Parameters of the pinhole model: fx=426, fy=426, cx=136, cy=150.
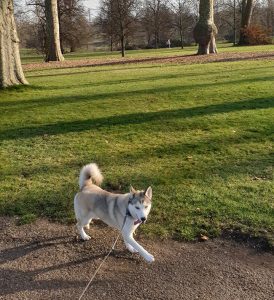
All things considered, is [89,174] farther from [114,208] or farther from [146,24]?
[146,24]

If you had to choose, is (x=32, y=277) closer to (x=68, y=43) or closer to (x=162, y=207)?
(x=162, y=207)

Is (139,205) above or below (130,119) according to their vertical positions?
above

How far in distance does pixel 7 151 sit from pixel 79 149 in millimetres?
1502

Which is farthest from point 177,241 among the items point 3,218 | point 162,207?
→ point 3,218

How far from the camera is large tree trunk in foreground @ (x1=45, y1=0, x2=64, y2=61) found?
29.9 metres

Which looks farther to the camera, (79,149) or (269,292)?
(79,149)

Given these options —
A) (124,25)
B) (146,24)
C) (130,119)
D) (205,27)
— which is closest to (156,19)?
(146,24)

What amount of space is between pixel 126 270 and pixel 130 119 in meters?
6.42

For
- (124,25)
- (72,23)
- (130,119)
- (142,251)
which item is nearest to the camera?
(142,251)

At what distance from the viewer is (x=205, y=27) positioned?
2677cm

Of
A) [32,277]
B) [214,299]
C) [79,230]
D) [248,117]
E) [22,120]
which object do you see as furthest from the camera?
[22,120]

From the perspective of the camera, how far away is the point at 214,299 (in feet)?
13.9

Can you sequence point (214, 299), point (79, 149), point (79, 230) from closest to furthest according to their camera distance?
point (214, 299)
point (79, 230)
point (79, 149)

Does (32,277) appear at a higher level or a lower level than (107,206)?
lower
